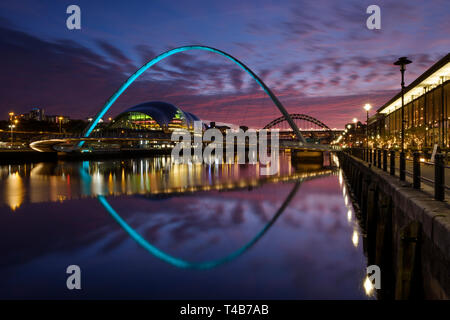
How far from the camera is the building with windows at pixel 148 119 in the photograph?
439 ft

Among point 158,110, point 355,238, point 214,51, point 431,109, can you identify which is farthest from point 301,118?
point 355,238

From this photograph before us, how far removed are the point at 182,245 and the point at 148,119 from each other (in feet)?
413

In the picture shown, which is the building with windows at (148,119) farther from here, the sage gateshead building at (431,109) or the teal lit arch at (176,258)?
the teal lit arch at (176,258)

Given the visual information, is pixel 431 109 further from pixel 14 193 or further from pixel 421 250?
pixel 14 193

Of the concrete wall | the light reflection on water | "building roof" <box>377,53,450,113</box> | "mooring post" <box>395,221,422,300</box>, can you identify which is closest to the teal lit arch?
the light reflection on water

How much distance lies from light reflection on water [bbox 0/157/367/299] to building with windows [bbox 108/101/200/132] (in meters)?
109

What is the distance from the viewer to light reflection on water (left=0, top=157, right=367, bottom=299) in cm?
907

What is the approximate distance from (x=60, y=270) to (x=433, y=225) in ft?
29.5

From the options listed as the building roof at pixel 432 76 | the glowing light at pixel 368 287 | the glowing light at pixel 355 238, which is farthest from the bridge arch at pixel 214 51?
the glowing light at pixel 368 287

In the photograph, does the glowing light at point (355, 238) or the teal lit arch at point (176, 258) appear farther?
the glowing light at point (355, 238)

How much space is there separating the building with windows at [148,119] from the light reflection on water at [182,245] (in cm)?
10901

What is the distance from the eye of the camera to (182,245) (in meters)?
13.0
